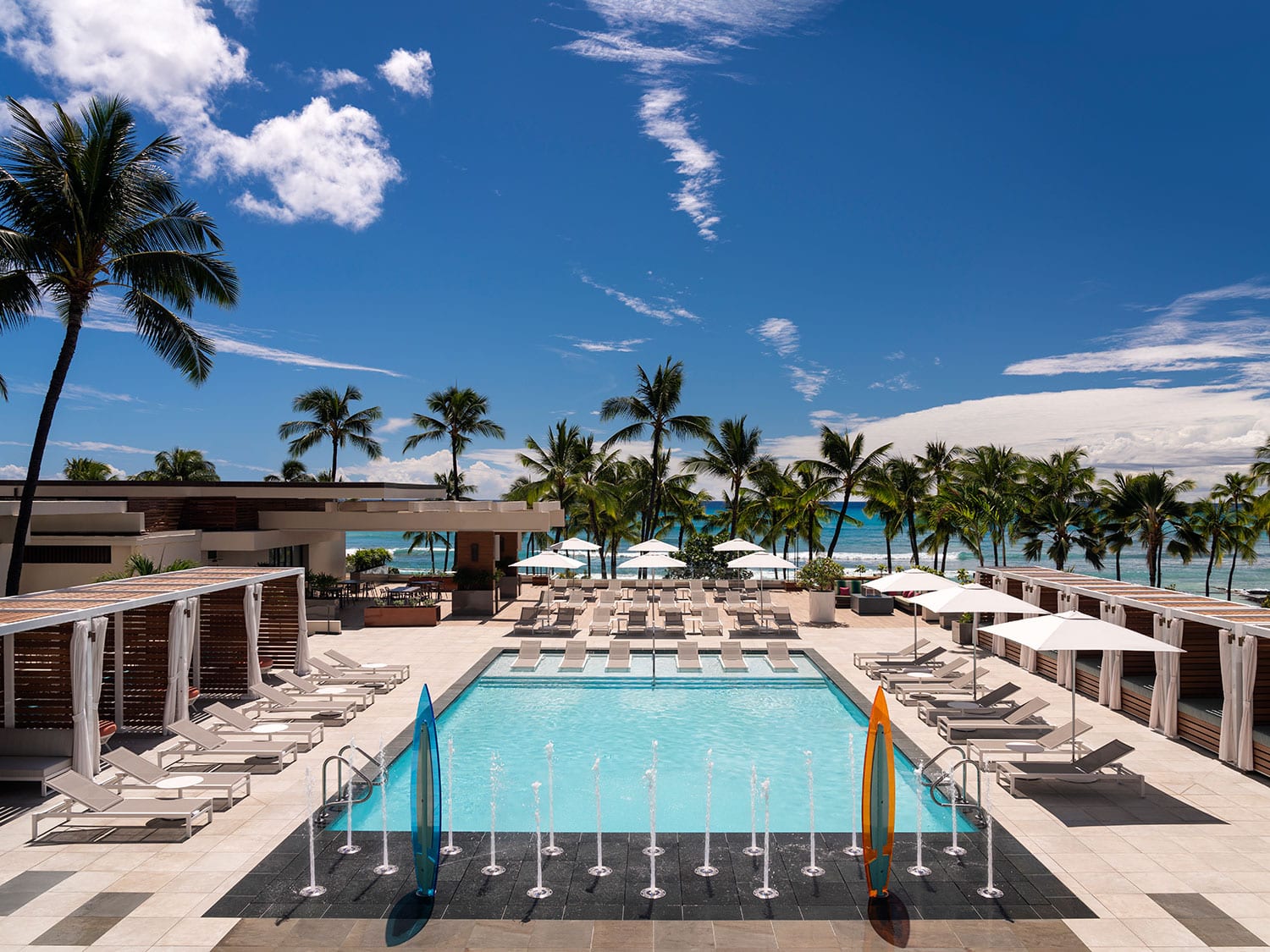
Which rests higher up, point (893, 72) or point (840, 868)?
point (893, 72)

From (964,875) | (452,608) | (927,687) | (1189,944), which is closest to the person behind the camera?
(1189,944)

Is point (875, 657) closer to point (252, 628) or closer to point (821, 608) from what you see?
point (821, 608)

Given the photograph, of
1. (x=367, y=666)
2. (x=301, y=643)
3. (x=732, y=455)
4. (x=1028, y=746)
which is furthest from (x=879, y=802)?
(x=732, y=455)

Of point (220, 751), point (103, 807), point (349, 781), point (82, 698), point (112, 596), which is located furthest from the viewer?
point (112, 596)

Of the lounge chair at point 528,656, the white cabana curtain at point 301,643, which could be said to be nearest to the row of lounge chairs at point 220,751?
the white cabana curtain at point 301,643

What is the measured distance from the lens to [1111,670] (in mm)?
13977

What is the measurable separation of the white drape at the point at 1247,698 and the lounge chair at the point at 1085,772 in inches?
64.3

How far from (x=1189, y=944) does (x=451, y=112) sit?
2555 cm

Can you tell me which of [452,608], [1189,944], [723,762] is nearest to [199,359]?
[452,608]

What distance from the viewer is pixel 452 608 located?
2589 centimetres

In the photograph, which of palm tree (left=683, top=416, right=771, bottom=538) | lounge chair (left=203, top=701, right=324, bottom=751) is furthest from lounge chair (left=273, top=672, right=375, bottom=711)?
palm tree (left=683, top=416, right=771, bottom=538)

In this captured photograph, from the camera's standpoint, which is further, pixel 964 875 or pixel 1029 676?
pixel 1029 676

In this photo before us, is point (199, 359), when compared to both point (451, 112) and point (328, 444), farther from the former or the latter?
point (328, 444)

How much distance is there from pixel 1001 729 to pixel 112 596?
12884 millimetres
